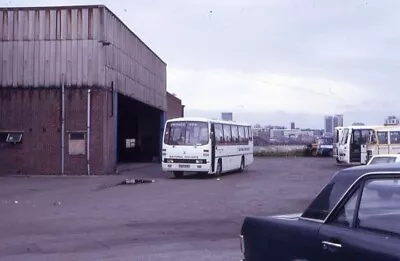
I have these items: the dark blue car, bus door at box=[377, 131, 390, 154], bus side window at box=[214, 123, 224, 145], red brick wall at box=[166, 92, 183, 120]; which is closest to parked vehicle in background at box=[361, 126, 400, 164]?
bus door at box=[377, 131, 390, 154]

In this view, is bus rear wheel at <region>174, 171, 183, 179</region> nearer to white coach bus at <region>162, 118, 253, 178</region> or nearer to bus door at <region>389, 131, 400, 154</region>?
white coach bus at <region>162, 118, 253, 178</region>

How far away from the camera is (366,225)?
178 inches

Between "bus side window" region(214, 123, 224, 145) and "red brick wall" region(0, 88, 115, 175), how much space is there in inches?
223

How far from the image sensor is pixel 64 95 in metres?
Answer: 32.2

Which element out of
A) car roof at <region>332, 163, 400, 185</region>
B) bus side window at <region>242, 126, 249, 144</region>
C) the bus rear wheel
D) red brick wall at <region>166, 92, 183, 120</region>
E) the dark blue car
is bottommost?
the bus rear wheel

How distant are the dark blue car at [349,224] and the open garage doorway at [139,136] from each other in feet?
154

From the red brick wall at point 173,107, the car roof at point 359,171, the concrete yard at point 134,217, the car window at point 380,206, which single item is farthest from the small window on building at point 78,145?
the car window at point 380,206

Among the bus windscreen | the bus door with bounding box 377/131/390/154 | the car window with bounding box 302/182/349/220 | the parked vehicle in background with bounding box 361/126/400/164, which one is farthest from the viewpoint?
the bus door with bounding box 377/131/390/154

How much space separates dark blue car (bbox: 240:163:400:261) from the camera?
435cm

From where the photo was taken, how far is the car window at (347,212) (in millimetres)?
4641

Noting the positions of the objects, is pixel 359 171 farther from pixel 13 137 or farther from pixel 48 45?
pixel 13 137

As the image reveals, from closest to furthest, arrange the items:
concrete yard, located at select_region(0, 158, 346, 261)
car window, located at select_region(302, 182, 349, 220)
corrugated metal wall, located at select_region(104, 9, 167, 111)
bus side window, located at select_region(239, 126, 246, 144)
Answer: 1. car window, located at select_region(302, 182, 349, 220)
2. concrete yard, located at select_region(0, 158, 346, 261)
3. corrugated metal wall, located at select_region(104, 9, 167, 111)
4. bus side window, located at select_region(239, 126, 246, 144)

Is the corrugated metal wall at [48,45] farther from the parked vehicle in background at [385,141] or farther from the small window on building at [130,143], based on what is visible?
the small window on building at [130,143]

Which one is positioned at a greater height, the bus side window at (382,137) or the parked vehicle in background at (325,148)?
the bus side window at (382,137)
